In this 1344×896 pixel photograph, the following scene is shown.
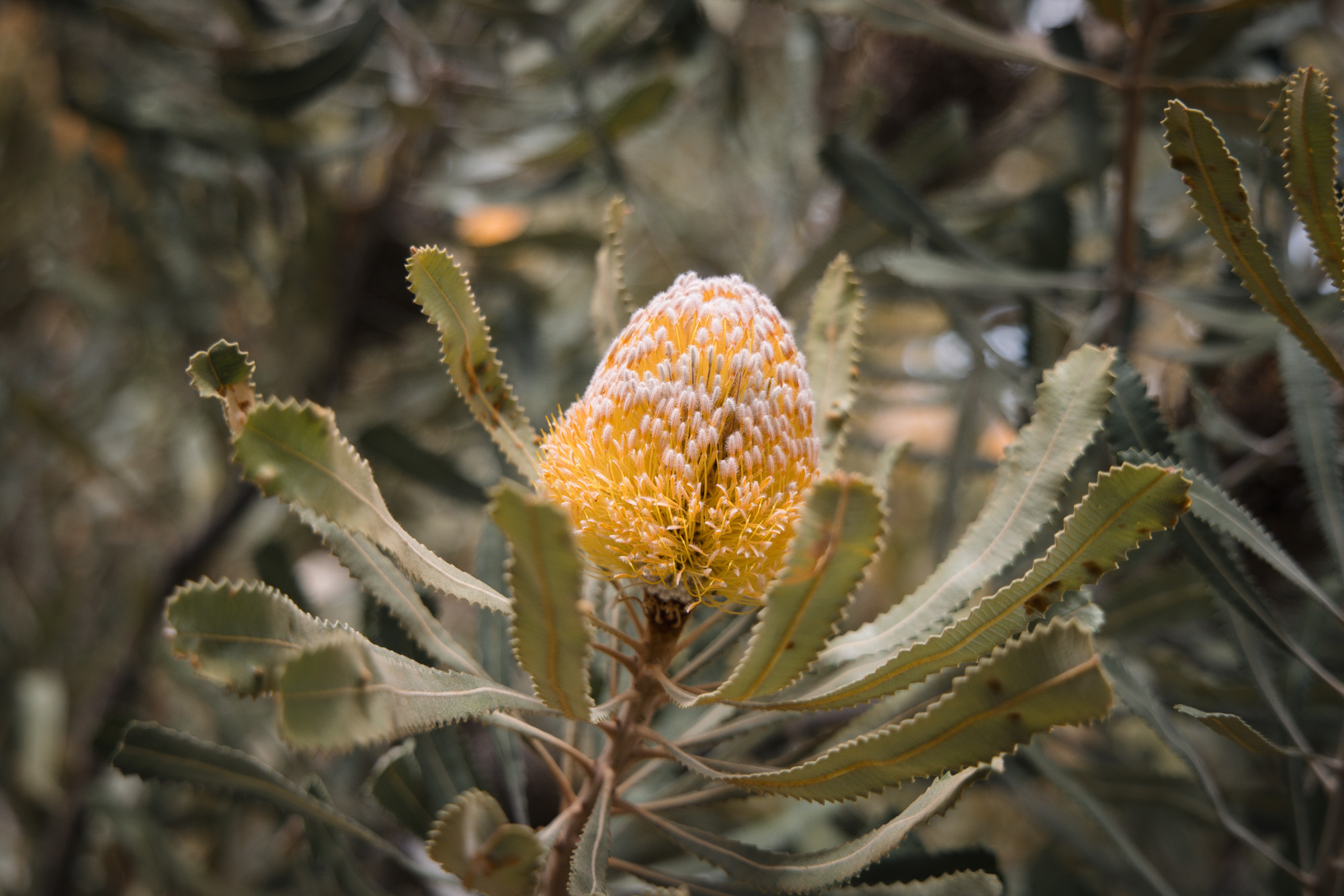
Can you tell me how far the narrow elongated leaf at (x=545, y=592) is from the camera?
1.67ft

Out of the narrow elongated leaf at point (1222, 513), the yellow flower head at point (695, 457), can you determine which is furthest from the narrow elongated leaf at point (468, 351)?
the narrow elongated leaf at point (1222, 513)

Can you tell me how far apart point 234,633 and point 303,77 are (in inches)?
46.7

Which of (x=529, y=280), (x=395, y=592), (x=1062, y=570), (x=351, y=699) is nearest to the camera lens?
(x=351, y=699)

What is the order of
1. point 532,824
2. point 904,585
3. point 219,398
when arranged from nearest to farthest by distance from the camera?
1. point 219,398
2. point 532,824
3. point 904,585

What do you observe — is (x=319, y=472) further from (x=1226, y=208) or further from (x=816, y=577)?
(x=1226, y=208)

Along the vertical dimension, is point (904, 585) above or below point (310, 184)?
below

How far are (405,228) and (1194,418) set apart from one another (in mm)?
1636

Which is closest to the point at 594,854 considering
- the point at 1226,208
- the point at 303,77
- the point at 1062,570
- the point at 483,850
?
the point at 483,850

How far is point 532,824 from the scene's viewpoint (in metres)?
1.22

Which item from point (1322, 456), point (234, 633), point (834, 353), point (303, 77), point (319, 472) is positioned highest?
point (303, 77)

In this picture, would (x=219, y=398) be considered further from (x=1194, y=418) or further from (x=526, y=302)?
(x=1194, y=418)

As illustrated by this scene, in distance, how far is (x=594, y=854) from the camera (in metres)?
0.69

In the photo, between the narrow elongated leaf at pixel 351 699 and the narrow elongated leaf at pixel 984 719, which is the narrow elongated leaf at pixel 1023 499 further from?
the narrow elongated leaf at pixel 351 699

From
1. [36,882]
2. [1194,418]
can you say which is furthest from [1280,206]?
[36,882]
